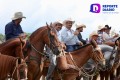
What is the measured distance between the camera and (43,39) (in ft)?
41.3

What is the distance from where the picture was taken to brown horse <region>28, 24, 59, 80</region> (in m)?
12.3

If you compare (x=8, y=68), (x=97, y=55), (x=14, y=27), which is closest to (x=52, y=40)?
(x=14, y=27)

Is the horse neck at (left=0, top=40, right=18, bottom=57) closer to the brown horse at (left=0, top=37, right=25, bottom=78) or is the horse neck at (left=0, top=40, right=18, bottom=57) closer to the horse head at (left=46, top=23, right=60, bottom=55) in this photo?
Answer: the brown horse at (left=0, top=37, right=25, bottom=78)

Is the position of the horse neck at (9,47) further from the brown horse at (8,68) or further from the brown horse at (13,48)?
the brown horse at (8,68)

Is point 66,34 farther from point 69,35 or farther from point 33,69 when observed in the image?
point 33,69

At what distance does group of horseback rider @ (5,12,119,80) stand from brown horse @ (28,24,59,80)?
42cm

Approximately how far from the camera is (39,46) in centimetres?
1259

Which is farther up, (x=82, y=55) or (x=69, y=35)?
(x=69, y=35)

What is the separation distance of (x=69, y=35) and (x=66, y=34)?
0.19m

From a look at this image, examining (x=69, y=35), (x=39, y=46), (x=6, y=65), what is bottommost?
(x=69, y=35)

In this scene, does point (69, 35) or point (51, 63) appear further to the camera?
point (69, 35)

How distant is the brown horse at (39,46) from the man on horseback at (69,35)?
232 cm

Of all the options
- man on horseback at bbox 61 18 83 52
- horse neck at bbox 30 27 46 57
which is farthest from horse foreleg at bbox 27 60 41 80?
man on horseback at bbox 61 18 83 52

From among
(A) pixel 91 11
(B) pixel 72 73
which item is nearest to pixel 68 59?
(B) pixel 72 73
